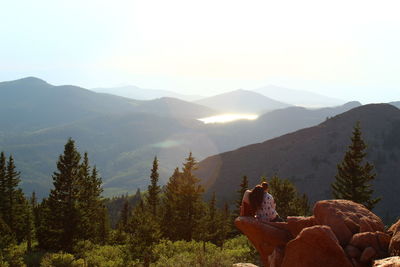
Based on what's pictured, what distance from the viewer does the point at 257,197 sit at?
71.5 ft

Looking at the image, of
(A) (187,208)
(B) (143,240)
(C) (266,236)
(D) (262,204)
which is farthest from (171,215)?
(C) (266,236)

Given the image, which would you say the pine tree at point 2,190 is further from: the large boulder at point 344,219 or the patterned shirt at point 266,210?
the large boulder at point 344,219

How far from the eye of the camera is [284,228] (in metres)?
20.9

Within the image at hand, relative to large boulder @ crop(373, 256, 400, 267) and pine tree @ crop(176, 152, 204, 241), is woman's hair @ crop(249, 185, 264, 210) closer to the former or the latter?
large boulder @ crop(373, 256, 400, 267)

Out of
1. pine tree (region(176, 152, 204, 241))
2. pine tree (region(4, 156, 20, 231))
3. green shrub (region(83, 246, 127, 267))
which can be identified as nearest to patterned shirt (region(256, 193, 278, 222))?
green shrub (region(83, 246, 127, 267))

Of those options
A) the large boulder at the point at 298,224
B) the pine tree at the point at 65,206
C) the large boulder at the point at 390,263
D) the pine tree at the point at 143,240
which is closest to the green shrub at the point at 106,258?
the pine tree at the point at 143,240

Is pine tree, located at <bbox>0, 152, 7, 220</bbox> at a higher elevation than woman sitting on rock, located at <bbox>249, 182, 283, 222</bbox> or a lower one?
lower

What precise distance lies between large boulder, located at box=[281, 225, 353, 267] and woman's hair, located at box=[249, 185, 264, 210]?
3.70 meters

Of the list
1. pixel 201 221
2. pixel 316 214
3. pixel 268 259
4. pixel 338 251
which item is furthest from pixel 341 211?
pixel 201 221

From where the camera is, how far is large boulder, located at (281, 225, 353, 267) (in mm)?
17156

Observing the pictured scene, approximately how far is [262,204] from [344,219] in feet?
15.6

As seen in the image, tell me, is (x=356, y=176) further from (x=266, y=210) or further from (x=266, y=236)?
(x=266, y=236)

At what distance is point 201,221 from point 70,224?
21867 mm

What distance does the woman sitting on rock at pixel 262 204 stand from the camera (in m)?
21.8
